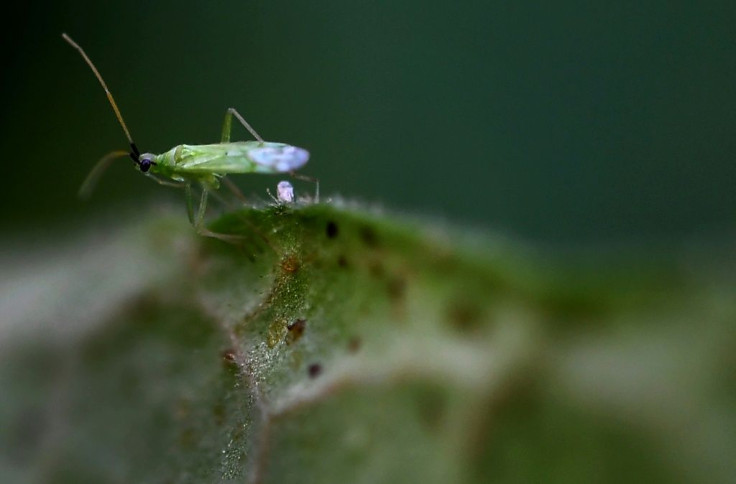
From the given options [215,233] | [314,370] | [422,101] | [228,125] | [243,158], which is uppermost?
[215,233]

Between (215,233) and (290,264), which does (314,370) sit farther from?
(215,233)

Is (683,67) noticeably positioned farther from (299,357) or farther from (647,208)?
(299,357)

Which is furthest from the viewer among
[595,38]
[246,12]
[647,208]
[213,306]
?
[246,12]

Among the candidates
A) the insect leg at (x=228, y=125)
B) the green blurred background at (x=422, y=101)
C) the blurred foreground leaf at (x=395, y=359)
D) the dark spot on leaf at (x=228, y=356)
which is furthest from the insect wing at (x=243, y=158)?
the dark spot on leaf at (x=228, y=356)

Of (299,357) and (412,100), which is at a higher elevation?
(299,357)

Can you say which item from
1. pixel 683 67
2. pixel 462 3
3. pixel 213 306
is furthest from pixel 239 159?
pixel 683 67

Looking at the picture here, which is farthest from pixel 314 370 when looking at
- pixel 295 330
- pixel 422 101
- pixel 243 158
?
pixel 422 101
